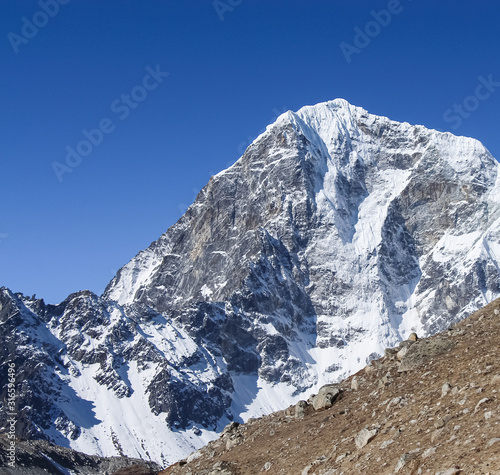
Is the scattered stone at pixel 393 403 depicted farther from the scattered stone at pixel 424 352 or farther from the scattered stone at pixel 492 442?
the scattered stone at pixel 492 442

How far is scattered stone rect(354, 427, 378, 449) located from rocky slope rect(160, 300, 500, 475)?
0.15 feet

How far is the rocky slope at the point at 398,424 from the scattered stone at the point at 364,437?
0.04 meters

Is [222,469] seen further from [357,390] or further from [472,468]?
[472,468]

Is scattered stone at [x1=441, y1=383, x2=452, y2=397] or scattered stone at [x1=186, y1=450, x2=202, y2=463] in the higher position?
scattered stone at [x1=186, y1=450, x2=202, y2=463]

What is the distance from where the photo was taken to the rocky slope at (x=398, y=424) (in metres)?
23.2

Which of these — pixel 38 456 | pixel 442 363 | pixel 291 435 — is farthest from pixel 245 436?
pixel 38 456

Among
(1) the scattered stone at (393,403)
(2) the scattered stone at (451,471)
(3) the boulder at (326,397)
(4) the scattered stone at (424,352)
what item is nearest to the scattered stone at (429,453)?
(2) the scattered stone at (451,471)

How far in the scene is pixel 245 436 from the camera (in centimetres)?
3662

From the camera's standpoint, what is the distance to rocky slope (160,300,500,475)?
23203 millimetres

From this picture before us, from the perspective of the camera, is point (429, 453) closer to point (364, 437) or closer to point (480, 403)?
point (480, 403)

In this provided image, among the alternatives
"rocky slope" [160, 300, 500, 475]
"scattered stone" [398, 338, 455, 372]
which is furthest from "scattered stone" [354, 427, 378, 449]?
"scattered stone" [398, 338, 455, 372]

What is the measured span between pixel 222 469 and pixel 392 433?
8.91 metres

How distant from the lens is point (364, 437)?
2692cm

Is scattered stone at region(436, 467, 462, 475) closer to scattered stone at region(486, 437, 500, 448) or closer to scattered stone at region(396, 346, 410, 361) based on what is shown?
scattered stone at region(486, 437, 500, 448)
